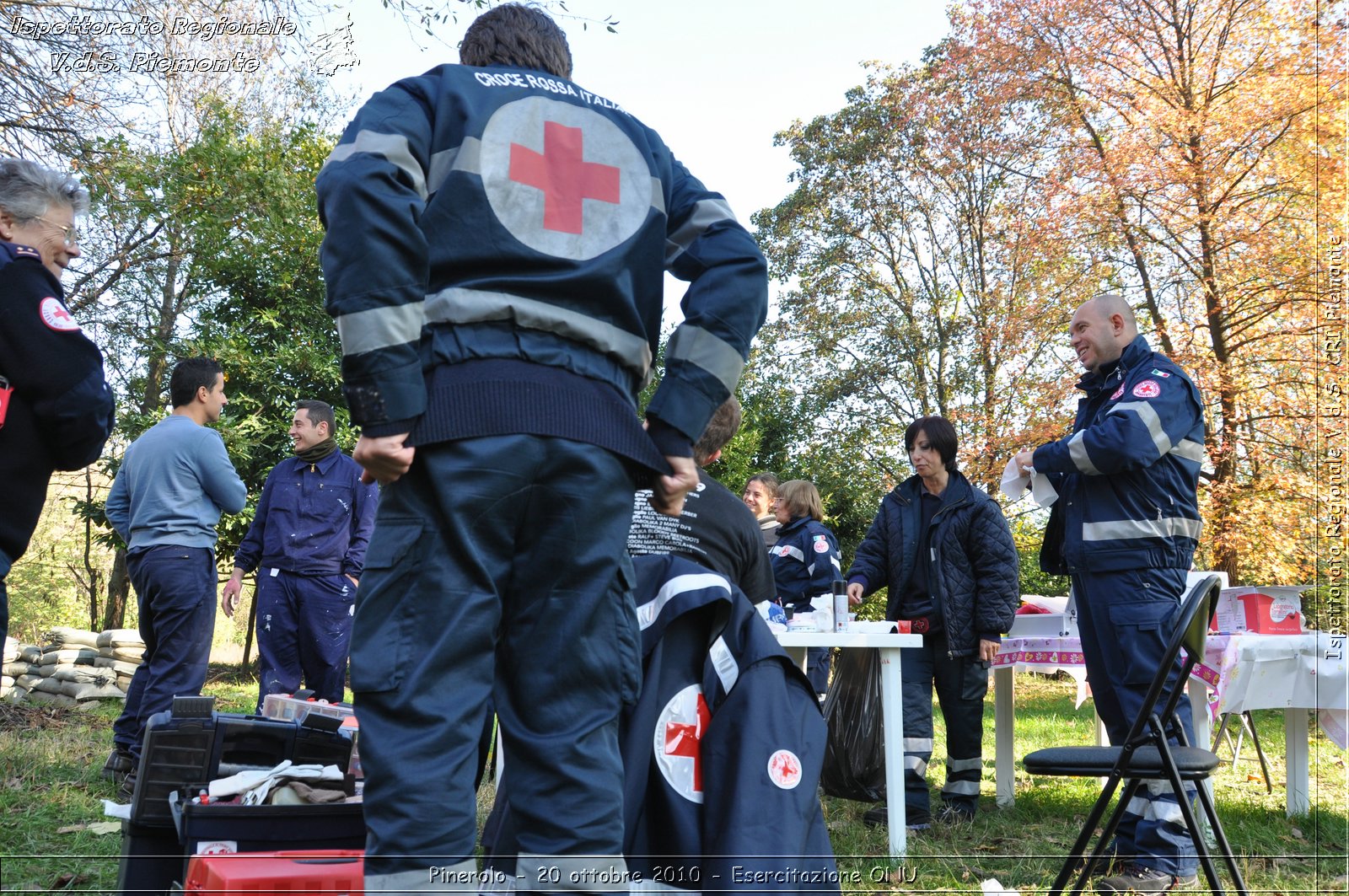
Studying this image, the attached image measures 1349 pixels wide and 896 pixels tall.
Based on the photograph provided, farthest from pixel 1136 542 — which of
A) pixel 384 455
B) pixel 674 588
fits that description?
pixel 384 455

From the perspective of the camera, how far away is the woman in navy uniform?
607 centimetres

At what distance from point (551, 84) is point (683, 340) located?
58cm

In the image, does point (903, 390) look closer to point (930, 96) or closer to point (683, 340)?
point (930, 96)

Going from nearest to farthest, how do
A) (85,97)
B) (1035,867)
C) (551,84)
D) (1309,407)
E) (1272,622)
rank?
1. (551,84)
2. (1035,867)
3. (1272,622)
4. (85,97)
5. (1309,407)

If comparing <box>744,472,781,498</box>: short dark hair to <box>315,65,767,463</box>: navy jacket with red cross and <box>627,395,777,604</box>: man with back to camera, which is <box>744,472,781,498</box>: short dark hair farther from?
<box>315,65,767,463</box>: navy jacket with red cross

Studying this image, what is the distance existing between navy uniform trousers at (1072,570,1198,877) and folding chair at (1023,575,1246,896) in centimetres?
79

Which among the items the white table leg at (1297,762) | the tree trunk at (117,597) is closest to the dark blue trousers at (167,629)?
the white table leg at (1297,762)

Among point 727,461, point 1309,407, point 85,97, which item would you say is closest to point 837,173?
point 727,461

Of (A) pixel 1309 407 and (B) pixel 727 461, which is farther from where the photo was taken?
(B) pixel 727 461

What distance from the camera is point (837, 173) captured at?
66.7 feet

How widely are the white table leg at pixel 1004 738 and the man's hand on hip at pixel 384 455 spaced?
4481 mm

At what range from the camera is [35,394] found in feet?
7.98

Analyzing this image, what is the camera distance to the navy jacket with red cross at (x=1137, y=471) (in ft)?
12.1

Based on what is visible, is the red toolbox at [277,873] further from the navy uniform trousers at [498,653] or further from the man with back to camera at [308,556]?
the man with back to camera at [308,556]
